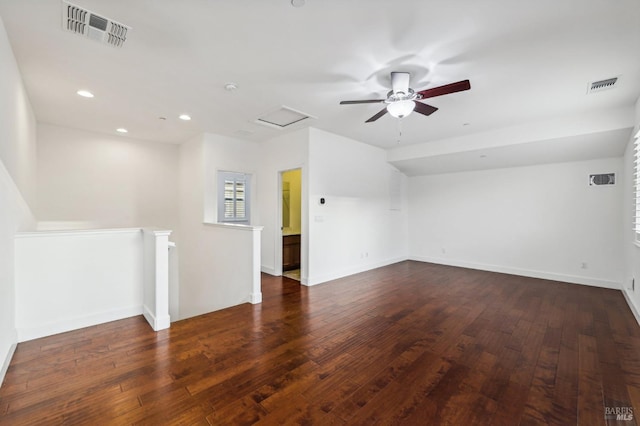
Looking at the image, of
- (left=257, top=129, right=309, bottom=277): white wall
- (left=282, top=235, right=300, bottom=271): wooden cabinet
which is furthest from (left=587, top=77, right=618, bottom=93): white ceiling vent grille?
(left=282, top=235, right=300, bottom=271): wooden cabinet

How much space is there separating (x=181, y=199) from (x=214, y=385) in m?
5.02

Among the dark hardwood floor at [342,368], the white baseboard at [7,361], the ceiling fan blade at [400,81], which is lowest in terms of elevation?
the dark hardwood floor at [342,368]

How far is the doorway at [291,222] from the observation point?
19.4ft

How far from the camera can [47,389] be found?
6.80 ft

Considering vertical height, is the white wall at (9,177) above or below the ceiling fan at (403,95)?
below

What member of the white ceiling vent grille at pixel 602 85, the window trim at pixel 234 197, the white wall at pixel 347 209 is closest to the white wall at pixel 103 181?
the window trim at pixel 234 197

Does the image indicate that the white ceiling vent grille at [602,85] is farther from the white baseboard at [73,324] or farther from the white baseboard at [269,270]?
the white baseboard at [73,324]

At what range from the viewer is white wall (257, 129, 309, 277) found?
16.3ft

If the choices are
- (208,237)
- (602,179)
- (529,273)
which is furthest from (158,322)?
(602,179)

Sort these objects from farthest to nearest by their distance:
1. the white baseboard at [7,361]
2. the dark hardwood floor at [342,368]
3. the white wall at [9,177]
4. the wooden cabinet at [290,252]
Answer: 1. the wooden cabinet at [290,252]
2. the white wall at [9,177]
3. the white baseboard at [7,361]
4. the dark hardwood floor at [342,368]

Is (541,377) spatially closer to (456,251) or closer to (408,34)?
(408,34)

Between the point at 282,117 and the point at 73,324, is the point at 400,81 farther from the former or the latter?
the point at 73,324

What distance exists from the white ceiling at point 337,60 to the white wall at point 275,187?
2.72 feet

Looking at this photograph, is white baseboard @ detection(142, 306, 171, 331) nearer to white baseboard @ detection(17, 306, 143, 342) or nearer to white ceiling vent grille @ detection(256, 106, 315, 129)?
white baseboard @ detection(17, 306, 143, 342)
